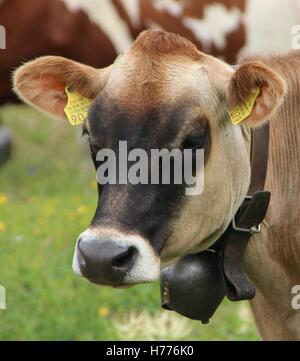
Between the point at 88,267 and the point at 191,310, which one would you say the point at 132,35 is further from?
the point at 88,267

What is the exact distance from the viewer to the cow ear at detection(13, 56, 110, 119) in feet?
11.1

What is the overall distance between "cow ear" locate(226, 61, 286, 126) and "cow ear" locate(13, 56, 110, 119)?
0.44 m

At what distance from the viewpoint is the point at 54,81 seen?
348 cm

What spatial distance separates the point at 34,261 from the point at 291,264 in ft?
7.47

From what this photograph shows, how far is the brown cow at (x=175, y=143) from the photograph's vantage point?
3000 mm

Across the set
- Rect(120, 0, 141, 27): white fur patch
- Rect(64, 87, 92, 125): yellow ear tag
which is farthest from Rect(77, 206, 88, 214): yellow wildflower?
Rect(64, 87, 92, 125): yellow ear tag

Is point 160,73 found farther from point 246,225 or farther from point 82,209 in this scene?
point 82,209

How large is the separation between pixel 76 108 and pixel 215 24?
3261mm

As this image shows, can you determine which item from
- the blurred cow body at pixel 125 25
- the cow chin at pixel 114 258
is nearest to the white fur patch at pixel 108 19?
the blurred cow body at pixel 125 25

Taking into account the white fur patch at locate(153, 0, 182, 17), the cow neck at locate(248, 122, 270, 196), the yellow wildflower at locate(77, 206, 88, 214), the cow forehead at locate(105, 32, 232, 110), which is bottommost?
the yellow wildflower at locate(77, 206, 88, 214)

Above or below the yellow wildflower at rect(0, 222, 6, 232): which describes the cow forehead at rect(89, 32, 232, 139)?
above

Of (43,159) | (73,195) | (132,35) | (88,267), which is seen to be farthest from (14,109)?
(88,267)

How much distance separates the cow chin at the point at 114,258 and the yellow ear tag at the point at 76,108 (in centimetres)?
55

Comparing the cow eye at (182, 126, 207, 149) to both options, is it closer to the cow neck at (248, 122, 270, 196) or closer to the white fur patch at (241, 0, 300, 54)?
the cow neck at (248, 122, 270, 196)
